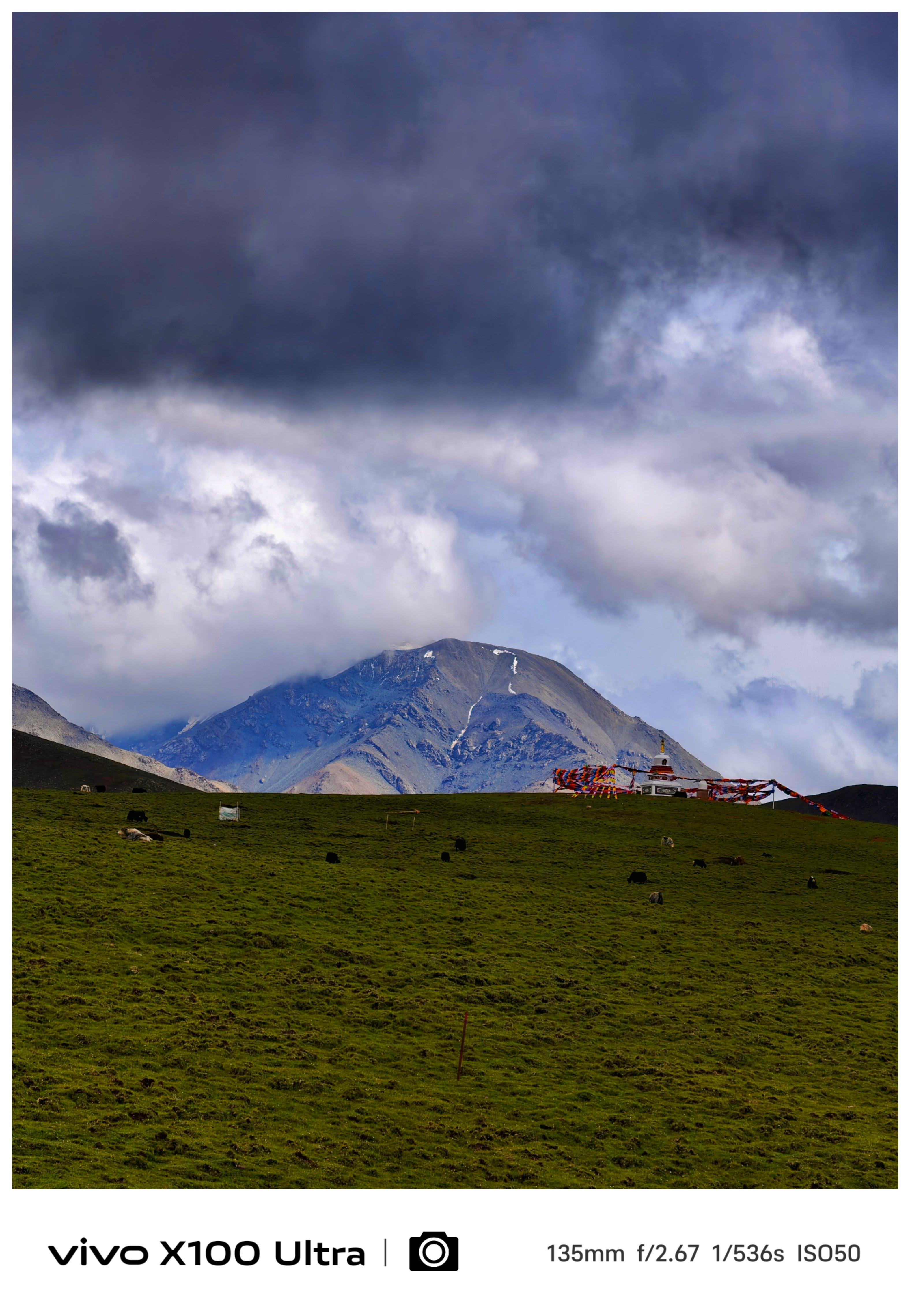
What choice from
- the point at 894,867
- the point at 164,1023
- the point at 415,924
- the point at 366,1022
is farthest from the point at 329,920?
the point at 894,867

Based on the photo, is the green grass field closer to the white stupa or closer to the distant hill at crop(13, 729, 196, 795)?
the white stupa

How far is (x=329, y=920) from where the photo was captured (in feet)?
159

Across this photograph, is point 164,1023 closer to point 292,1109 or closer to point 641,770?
point 292,1109

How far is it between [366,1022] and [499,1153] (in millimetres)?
10759

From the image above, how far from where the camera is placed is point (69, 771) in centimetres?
18212

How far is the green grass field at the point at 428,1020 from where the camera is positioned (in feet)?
79.4

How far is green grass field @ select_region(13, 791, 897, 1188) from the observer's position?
79.4 feet
